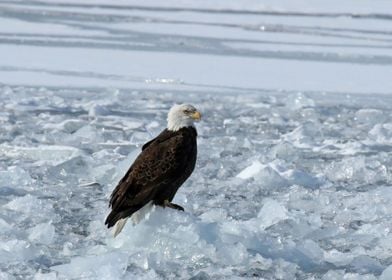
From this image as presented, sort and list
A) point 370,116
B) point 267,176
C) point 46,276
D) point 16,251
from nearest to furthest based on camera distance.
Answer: point 46,276, point 16,251, point 267,176, point 370,116

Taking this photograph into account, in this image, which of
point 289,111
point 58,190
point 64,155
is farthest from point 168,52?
point 58,190

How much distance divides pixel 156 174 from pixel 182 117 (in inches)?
15.9

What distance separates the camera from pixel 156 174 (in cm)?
479

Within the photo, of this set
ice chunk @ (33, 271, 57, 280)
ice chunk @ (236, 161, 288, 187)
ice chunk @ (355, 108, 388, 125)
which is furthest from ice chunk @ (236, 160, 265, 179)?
ice chunk @ (355, 108, 388, 125)

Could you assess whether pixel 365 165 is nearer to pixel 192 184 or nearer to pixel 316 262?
pixel 192 184

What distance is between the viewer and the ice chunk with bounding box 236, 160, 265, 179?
6.20 meters

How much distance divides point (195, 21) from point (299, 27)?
175cm

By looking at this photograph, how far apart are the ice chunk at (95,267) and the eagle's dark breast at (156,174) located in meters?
0.25

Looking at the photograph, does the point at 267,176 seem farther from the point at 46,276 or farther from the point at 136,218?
the point at 46,276

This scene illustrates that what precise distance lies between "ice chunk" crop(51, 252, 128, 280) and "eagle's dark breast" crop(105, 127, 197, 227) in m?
0.25

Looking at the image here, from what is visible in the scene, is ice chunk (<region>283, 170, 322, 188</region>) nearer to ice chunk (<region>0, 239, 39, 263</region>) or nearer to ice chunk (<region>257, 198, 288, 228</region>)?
ice chunk (<region>257, 198, 288, 228</region>)

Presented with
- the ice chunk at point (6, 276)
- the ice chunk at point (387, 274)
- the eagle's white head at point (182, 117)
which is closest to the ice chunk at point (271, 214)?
the eagle's white head at point (182, 117)

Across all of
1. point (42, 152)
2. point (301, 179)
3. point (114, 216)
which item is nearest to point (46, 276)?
point (114, 216)

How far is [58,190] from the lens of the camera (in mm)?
5926
